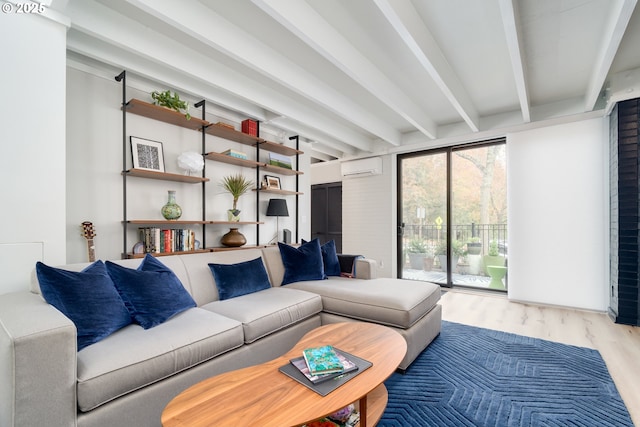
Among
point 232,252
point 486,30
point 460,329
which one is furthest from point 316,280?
point 486,30

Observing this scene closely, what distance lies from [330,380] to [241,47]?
247 centimetres

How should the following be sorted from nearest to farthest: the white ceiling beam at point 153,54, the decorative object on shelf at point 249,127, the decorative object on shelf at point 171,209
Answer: the white ceiling beam at point 153,54 < the decorative object on shelf at point 171,209 < the decorative object on shelf at point 249,127

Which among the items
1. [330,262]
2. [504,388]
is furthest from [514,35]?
[330,262]

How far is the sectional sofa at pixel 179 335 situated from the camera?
1.15 meters

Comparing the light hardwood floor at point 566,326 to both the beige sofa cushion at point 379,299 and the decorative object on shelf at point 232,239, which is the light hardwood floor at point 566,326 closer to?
the beige sofa cushion at point 379,299

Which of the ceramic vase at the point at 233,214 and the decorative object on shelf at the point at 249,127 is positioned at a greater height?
the decorative object on shelf at the point at 249,127

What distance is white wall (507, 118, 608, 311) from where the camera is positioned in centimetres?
362

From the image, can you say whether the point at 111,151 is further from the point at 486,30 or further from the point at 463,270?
the point at 463,270

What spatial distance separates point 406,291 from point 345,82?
91.1 inches

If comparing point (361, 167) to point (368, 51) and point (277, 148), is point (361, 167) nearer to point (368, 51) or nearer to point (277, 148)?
point (277, 148)

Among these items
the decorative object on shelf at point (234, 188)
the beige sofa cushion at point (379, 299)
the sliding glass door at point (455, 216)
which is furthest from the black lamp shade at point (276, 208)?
the sliding glass door at point (455, 216)

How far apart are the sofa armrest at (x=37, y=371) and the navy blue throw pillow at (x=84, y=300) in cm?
22

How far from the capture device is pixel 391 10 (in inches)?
75.8

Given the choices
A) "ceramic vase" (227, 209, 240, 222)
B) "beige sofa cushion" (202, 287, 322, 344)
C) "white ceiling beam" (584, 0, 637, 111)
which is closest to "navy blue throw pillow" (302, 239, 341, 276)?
"beige sofa cushion" (202, 287, 322, 344)
